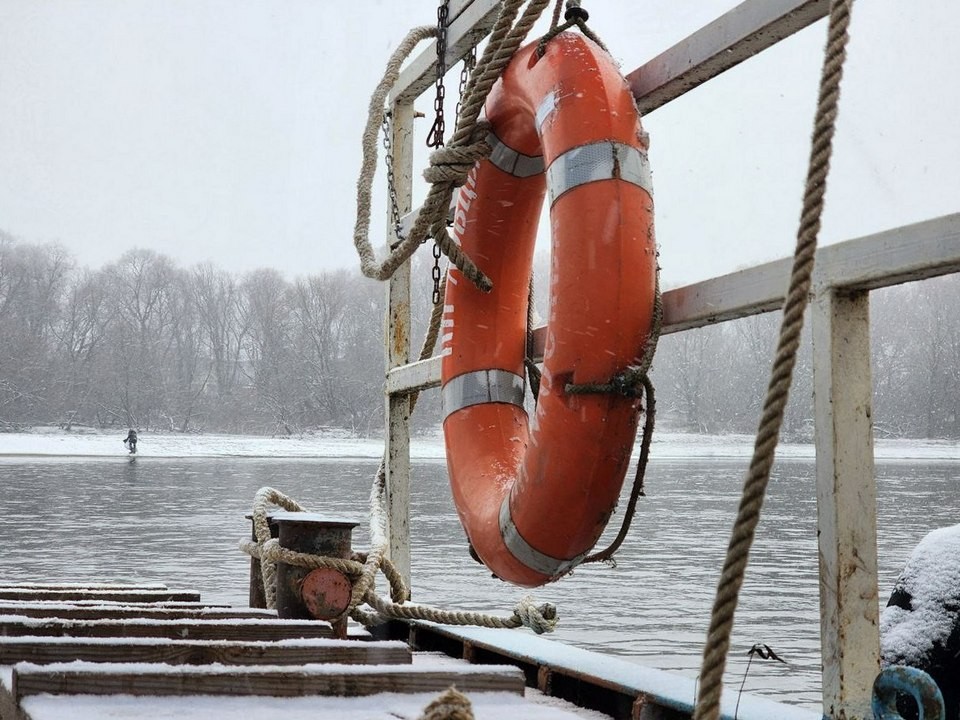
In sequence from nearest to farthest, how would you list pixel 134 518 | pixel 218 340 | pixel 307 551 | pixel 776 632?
pixel 307 551
pixel 776 632
pixel 134 518
pixel 218 340

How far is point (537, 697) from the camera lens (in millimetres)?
2369

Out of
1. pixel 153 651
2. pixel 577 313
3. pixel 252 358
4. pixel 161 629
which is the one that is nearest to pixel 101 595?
pixel 161 629

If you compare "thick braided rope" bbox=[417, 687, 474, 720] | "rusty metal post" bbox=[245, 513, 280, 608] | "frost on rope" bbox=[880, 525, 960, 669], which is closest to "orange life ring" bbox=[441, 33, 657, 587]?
"frost on rope" bbox=[880, 525, 960, 669]

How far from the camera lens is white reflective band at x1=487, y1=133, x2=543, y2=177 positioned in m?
2.64

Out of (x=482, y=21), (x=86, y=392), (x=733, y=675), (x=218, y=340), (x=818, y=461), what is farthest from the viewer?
(x=218, y=340)

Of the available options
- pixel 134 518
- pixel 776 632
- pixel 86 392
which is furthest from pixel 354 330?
pixel 776 632

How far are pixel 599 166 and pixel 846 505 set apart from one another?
0.82 m

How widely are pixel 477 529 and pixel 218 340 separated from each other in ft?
161

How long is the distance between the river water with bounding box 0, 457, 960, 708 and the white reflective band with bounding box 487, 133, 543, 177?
4.77 feet

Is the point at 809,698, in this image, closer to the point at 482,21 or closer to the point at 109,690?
the point at 482,21

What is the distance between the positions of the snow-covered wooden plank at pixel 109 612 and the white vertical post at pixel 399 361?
1.11 m

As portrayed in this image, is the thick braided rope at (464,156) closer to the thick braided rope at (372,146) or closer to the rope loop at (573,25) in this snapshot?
the rope loop at (573,25)

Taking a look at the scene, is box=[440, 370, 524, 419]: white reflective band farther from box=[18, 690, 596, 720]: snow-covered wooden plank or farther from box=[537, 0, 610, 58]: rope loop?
box=[18, 690, 596, 720]: snow-covered wooden plank

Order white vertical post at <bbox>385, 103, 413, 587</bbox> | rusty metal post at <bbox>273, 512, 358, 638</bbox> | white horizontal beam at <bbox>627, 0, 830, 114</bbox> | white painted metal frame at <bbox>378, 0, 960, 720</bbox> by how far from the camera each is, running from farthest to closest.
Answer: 1. white vertical post at <bbox>385, 103, 413, 587</bbox>
2. rusty metal post at <bbox>273, 512, 358, 638</bbox>
3. white horizontal beam at <bbox>627, 0, 830, 114</bbox>
4. white painted metal frame at <bbox>378, 0, 960, 720</bbox>
